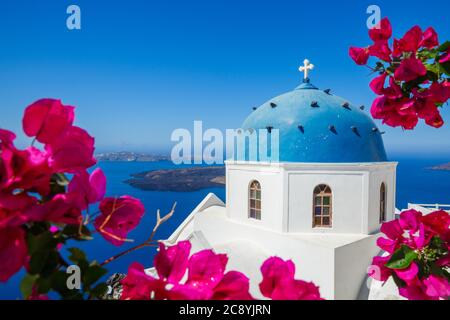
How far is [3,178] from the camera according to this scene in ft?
2.06

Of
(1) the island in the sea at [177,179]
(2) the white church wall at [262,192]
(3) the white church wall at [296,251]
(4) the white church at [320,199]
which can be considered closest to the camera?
(3) the white church wall at [296,251]

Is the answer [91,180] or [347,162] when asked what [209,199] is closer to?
[347,162]

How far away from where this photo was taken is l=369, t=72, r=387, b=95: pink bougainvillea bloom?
1.20m

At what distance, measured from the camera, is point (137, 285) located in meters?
0.79

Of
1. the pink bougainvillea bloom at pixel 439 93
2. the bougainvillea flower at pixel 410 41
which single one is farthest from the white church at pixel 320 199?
the bougainvillea flower at pixel 410 41

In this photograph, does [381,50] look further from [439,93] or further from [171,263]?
[171,263]

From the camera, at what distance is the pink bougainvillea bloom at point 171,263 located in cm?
84

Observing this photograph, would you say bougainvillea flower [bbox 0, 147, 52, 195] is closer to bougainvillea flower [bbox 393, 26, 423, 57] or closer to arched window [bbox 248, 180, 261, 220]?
bougainvillea flower [bbox 393, 26, 423, 57]

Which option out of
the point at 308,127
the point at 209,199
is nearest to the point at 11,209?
the point at 308,127

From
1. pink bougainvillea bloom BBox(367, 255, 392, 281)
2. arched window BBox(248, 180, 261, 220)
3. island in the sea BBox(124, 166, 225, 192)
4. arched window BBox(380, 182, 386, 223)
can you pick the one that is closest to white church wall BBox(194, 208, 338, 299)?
arched window BBox(248, 180, 261, 220)

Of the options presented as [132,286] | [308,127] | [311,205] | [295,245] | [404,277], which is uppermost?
[308,127]

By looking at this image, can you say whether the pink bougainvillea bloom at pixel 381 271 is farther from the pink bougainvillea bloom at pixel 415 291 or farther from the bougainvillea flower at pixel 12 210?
the bougainvillea flower at pixel 12 210

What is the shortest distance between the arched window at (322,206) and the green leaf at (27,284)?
6369mm

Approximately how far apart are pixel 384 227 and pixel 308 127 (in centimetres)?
553
